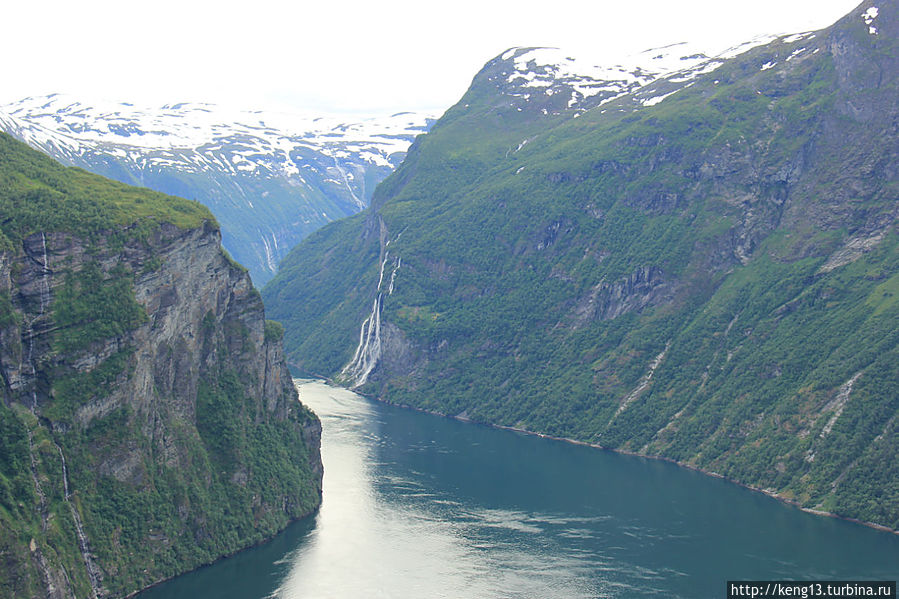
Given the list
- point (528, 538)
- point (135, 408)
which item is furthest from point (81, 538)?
point (528, 538)

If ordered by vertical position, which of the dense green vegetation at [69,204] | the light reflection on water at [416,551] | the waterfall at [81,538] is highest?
the dense green vegetation at [69,204]

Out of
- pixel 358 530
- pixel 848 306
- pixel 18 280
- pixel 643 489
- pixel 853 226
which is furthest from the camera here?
pixel 853 226

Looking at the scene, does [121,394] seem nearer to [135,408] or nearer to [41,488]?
[135,408]

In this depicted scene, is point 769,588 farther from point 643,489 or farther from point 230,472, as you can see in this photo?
point 230,472

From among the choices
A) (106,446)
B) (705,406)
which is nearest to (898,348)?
(705,406)

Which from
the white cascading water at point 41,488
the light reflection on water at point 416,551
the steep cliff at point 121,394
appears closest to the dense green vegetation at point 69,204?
the steep cliff at point 121,394

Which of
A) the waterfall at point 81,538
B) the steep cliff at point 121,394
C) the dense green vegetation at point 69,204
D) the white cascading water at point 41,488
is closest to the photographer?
the white cascading water at point 41,488

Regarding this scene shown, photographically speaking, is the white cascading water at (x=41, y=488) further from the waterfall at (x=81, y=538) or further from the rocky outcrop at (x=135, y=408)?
the rocky outcrop at (x=135, y=408)
